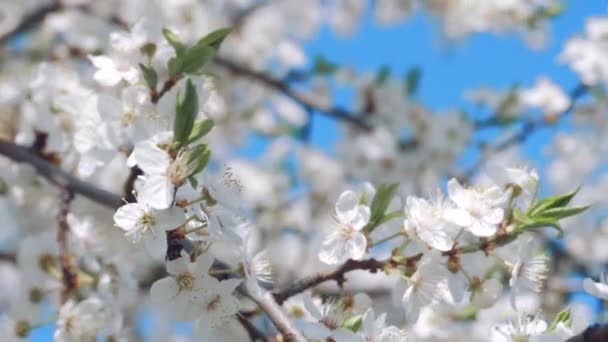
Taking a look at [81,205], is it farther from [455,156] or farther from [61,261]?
[455,156]

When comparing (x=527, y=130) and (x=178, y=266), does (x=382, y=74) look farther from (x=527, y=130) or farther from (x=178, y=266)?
(x=178, y=266)

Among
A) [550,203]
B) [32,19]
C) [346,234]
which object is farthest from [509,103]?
[346,234]

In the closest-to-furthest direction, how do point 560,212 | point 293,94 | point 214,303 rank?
point 214,303
point 560,212
point 293,94

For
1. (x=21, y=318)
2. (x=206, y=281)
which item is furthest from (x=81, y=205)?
(x=206, y=281)

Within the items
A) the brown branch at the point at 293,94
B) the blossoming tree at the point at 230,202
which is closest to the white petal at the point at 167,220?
the blossoming tree at the point at 230,202

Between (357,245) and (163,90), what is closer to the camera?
(357,245)

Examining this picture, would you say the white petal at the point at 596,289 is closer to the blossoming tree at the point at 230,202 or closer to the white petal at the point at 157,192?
the blossoming tree at the point at 230,202
